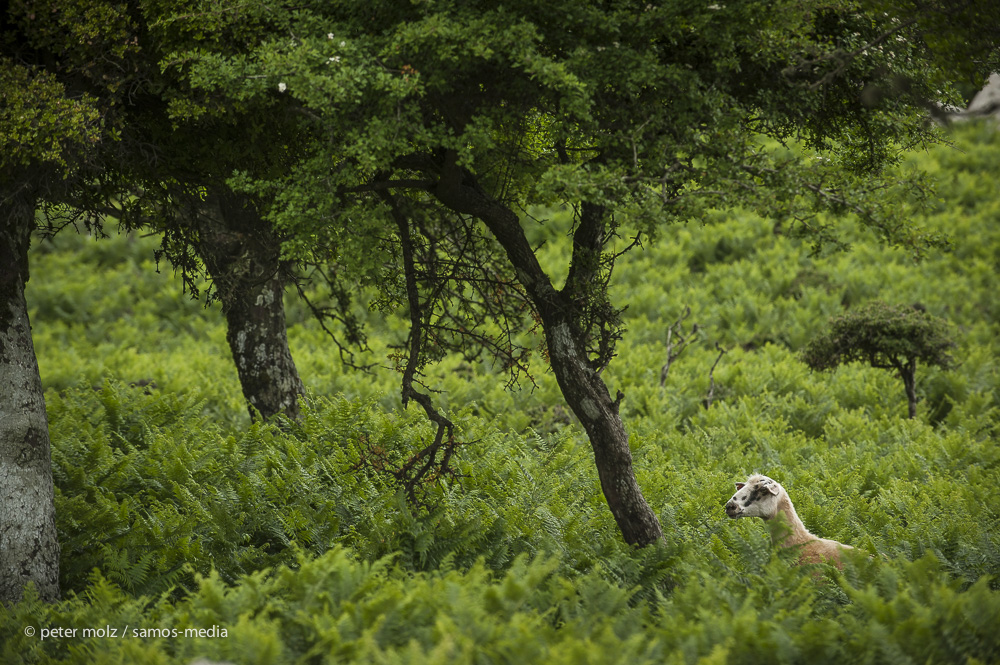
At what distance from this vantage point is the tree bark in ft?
22.9

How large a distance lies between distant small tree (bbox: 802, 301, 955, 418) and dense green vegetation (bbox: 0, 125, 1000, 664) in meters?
1.23

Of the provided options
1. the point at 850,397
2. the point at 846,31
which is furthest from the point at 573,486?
the point at 850,397

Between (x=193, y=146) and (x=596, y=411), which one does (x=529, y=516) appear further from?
(x=193, y=146)

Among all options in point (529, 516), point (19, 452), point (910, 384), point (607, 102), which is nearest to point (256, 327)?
point (19, 452)

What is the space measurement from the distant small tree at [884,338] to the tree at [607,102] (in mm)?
7146

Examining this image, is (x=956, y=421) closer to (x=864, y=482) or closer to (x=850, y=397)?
(x=850, y=397)

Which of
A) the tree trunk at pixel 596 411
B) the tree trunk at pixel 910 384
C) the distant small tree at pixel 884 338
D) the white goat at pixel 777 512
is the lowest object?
the white goat at pixel 777 512

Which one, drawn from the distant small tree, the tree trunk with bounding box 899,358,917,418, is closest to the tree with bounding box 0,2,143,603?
the distant small tree

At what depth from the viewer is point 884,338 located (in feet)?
43.3

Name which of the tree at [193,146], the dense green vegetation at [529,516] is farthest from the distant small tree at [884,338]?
the tree at [193,146]

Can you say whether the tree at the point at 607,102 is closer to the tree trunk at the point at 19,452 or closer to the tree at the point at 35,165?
the tree at the point at 35,165

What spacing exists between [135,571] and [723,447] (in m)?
9.11

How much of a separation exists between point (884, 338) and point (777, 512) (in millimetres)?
7412

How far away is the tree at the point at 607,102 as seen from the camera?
559 centimetres
